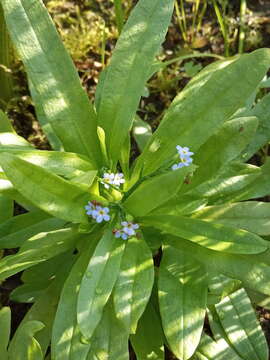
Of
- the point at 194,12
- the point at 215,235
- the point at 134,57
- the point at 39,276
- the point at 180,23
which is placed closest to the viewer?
the point at 215,235

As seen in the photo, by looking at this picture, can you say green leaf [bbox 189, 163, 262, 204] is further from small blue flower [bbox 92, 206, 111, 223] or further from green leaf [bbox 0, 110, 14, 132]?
green leaf [bbox 0, 110, 14, 132]

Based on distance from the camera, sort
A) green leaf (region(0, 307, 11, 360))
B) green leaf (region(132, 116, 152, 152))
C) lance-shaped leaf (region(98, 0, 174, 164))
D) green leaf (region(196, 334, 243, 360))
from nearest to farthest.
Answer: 1. green leaf (region(0, 307, 11, 360))
2. lance-shaped leaf (region(98, 0, 174, 164))
3. green leaf (region(196, 334, 243, 360))
4. green leaf (region(132, 116, 152, 152))

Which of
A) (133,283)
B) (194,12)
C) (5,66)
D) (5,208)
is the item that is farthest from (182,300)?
(194,12)

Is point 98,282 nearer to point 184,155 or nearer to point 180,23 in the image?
point 184,155

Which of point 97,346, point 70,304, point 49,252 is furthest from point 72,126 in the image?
point 97,346

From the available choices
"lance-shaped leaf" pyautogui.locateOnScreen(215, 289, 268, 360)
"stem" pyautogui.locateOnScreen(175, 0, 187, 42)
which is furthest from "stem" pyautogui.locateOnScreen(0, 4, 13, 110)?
"lance-shaped leaf" pyautogui.locateOnScreen(215, 289, 268, 360)

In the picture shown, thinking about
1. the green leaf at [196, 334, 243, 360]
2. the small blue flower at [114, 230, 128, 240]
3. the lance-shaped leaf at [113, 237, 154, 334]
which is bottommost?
the green leaf at [196, 334, 243, 360]

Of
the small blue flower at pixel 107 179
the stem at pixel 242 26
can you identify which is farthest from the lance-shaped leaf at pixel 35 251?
the stem at pixel 242 26
